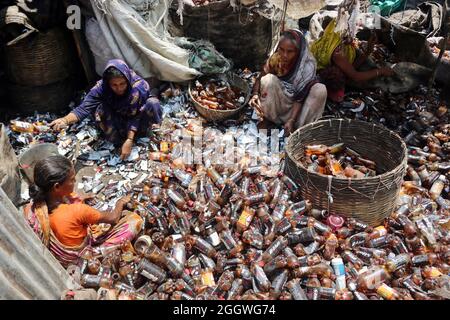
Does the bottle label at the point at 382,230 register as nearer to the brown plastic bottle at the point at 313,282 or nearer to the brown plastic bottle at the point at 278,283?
the brown plastic bottle at the point at 313,282

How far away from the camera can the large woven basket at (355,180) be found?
3.59 meters

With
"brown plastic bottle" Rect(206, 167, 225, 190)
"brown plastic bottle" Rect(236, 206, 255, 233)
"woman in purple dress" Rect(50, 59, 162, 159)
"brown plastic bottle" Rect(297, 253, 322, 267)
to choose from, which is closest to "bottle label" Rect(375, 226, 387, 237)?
"brown plastic bottle" Rect(297, 253, 322, 267)

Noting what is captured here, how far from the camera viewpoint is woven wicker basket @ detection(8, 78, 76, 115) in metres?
5.55

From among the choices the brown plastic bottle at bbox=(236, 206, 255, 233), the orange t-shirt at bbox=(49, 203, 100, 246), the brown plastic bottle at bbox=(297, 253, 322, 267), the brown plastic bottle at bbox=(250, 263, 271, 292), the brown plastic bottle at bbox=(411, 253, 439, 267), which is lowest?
the brown plastic bottle at bbox=(411, 253, 439, 267)

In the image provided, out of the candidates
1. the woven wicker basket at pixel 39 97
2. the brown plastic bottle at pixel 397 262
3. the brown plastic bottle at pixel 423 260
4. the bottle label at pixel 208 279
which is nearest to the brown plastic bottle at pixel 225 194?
the bottle label at pixel 208 279

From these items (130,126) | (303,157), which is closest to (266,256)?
(303,157)

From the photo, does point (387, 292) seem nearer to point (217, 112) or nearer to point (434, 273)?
point (434, 273)

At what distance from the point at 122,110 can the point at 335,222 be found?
2.86 metres

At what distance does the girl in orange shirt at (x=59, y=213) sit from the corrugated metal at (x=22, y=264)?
27cm

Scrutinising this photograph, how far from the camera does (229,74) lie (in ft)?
19.9

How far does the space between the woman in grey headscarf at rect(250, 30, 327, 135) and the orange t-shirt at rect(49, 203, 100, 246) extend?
267 cm

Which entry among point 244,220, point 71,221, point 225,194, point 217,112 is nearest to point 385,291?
point 244,220

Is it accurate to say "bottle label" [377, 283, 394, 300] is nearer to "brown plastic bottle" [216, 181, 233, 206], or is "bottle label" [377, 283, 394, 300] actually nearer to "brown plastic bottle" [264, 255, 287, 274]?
"brown plastic bottle" [264, 255, 287, 274]

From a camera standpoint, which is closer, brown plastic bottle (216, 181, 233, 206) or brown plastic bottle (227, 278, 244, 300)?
brown plastic bottle (227, 278, 244, 300)
